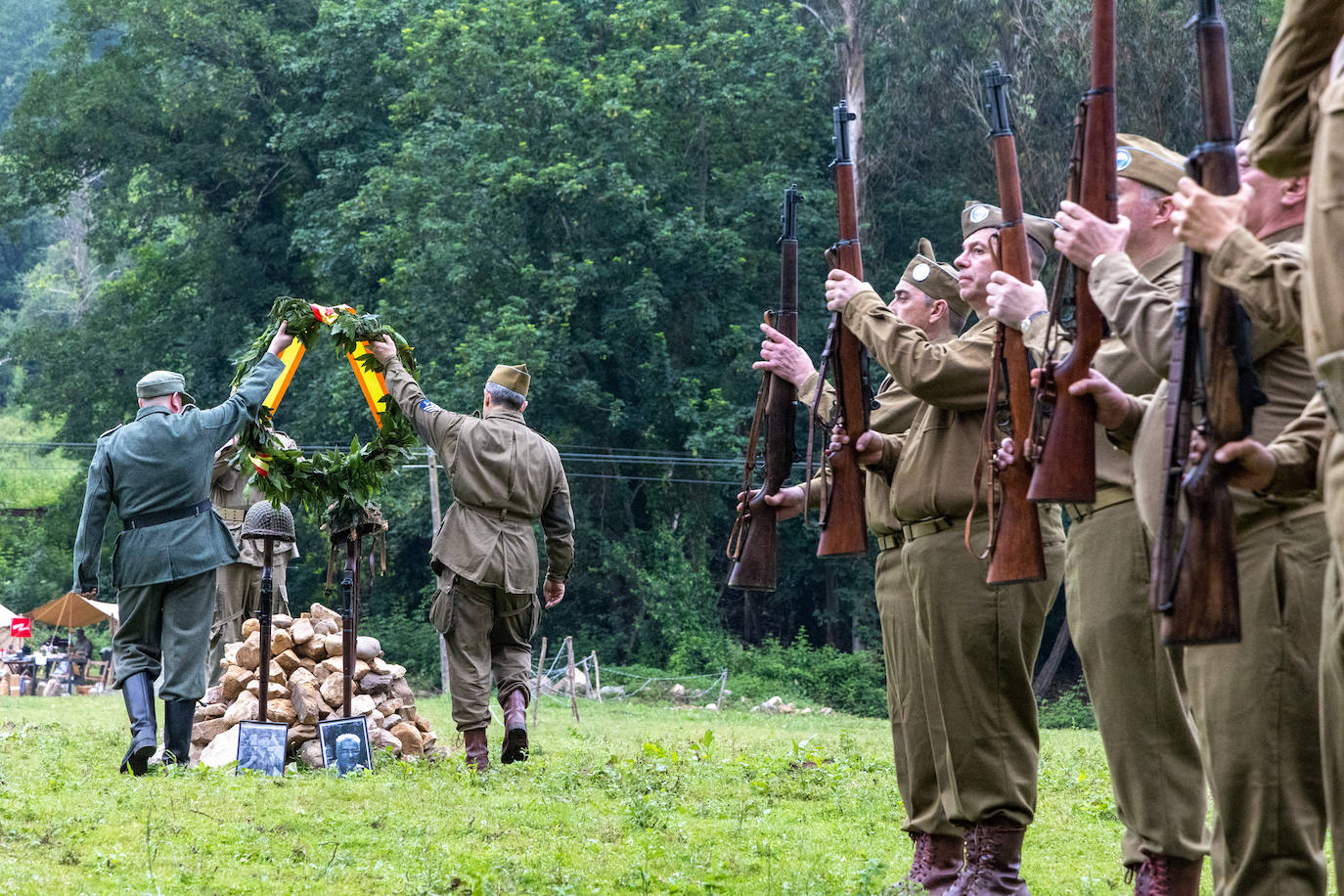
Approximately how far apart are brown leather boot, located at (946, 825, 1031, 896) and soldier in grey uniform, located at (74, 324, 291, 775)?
4829 mm

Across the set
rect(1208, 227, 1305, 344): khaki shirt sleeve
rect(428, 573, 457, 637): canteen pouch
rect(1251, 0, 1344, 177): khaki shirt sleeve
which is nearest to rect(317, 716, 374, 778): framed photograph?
rect(428, 573, 457, 637): canteen pouch

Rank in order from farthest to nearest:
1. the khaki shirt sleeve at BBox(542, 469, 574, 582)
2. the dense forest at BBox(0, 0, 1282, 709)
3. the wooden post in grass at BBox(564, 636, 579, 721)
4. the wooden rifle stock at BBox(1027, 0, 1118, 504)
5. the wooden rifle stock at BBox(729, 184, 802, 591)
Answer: the dense forest at BBox(0, 0, 1282, 709) < the wooden post in grass at BBox(564, 636, 579, 721) < the khaki shirt sleeve at BBox(542, 469, 574, 582) < the wooden rifle stock at BBox(729, 184, 802, 591) < the wooden rifle stock at BBox(1027, 0, 1118, 504)

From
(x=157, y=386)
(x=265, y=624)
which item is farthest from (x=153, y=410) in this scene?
(x=265, y=624)

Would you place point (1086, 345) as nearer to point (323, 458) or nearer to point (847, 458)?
point (847, 458)

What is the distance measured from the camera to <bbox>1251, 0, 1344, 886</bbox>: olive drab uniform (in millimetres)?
2588

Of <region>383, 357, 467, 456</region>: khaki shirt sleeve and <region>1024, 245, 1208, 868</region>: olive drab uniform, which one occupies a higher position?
<region>383, 357, 467, 456</region>: khaki shirt sleeve

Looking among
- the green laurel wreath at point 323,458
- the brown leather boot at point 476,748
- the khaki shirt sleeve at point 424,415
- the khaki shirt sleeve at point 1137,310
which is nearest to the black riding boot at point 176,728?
the green laurel wreath at point 323,458

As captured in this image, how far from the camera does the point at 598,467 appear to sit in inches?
1227

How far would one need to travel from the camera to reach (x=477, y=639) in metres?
8.95

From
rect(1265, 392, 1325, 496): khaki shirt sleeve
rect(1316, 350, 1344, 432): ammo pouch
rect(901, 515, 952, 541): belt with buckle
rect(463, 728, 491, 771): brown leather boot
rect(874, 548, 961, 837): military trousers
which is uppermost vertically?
rect(1316, 350, 1344, 432): ammo pouch

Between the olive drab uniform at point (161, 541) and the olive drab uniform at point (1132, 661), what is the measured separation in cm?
529

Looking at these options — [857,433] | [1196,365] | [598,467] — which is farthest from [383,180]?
[1196,365]

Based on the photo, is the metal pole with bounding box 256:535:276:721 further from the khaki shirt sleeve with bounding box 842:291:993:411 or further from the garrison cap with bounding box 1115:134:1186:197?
the garrison cap with bounding box 1115:134:1186:197

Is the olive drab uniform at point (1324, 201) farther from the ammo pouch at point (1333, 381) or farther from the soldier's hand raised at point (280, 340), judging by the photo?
the soldier's hand raised at point (280, 340)
